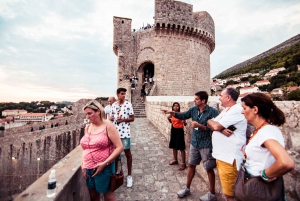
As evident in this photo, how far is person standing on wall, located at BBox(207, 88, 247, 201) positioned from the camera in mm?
1780

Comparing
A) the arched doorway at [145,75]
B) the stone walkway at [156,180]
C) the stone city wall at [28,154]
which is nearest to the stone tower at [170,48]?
the arched doorway at [145,75]

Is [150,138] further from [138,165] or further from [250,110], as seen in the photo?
[250,110]

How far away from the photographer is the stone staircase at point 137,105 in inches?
498

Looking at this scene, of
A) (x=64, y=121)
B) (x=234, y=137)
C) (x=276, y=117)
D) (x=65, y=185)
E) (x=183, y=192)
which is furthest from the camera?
(x=64, y=121)

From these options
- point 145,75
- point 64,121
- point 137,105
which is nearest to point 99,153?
point 137,105

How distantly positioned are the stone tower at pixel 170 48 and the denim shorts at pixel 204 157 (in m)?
12.0

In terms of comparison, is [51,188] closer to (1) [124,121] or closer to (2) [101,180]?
(2) [101,180]

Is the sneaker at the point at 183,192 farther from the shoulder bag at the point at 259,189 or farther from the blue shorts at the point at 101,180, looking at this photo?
the shoulder bag at the point at 259,189

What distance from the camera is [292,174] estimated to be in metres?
1.53

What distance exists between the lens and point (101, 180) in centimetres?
180

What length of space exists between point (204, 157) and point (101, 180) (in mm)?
1504

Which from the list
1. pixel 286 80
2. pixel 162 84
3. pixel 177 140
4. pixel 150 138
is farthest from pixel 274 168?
pixel 286 80

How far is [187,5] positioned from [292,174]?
1722 centimetres

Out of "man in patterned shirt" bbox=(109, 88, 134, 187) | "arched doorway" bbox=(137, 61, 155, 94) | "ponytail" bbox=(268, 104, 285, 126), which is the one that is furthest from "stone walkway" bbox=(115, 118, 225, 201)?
"arched doorway" bbox=(137, 61, 155, 94)
